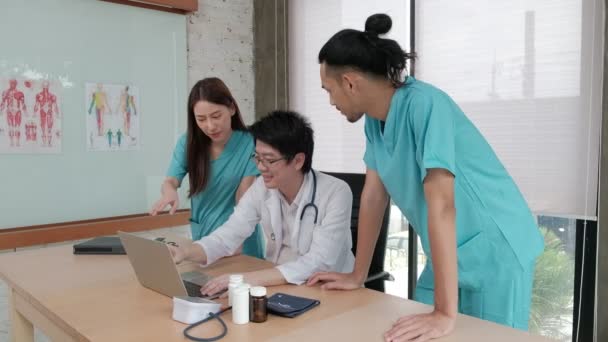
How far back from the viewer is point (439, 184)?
42.8 inches

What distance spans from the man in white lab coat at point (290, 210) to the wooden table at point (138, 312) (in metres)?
0.08

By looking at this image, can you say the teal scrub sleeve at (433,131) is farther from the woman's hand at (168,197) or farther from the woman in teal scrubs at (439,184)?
the woman's hand at (168,197)

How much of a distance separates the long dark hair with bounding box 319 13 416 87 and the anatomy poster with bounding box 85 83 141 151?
1.82 meters

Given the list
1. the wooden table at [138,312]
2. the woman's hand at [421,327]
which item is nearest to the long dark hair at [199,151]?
the wooden table at [138,312]

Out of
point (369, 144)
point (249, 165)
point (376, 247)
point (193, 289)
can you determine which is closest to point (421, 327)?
point (369, 144)

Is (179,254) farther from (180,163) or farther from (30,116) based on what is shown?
(30,116)

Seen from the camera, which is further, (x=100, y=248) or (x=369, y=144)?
(x=100, y=248)

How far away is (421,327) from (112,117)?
2.13 m

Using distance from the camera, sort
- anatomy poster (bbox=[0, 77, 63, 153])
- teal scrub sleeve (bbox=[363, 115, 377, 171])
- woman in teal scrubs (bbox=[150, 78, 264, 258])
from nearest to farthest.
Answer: teal scrub sleeve (bbox=[363, 115, 377, 171]) < woman in teal scrubs (bbox=[150, 78, 264, 258]) < anatomy poster (bbox=[0, 77, 63, 153])

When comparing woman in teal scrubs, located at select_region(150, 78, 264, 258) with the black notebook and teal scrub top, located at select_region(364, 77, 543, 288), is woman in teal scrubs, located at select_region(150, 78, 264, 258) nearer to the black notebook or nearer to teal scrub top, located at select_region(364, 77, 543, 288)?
the black notebook

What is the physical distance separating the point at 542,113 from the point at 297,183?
1.27 meters

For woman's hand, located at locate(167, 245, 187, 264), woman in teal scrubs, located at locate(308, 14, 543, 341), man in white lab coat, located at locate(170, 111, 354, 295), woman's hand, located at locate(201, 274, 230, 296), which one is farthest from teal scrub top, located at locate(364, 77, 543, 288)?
woman's hand, located at locate(167, 245, 187, 264)

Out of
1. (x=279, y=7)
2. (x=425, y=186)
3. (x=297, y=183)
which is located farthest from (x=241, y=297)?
(x=279, y=7)

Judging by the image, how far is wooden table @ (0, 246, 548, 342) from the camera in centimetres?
106
